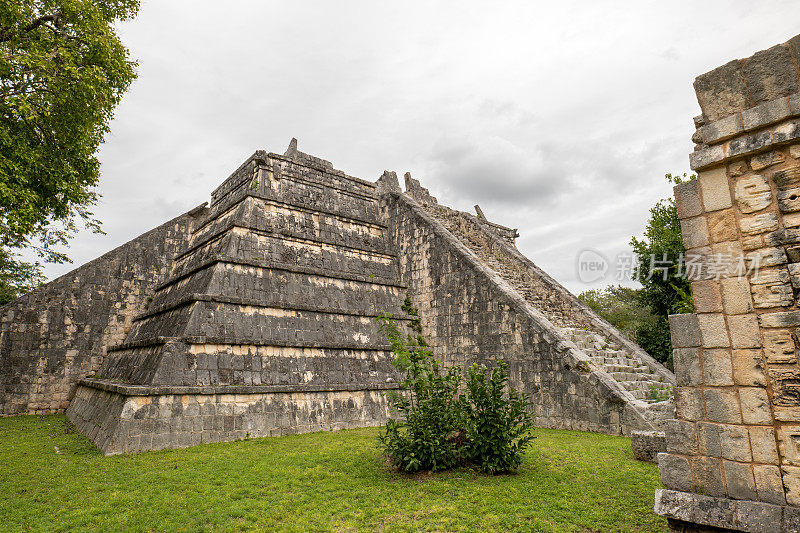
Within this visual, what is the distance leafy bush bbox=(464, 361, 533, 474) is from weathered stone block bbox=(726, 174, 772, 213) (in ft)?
13.1

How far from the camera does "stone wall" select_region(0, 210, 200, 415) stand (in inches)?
521

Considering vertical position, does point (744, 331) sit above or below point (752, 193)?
below

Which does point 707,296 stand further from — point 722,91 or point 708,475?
point 722,91

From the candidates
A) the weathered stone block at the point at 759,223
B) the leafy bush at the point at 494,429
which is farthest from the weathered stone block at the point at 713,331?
the leafy bush at the point at 494,429

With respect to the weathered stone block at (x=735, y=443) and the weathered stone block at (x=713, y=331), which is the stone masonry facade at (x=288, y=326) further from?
the weathered stone block at (x=713, y=331)

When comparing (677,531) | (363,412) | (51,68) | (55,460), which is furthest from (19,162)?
(677,531)

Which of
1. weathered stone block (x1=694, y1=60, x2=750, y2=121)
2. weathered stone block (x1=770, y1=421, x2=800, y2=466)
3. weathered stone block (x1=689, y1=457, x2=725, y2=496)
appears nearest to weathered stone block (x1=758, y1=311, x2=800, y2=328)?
weathered stone block (x1=770, y1=421, x2=800, y2=466)

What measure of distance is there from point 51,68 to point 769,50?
38.3 feet

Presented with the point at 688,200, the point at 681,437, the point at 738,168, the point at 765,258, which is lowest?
the point at 681,437

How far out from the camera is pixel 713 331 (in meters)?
4.00

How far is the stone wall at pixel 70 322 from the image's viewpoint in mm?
13227

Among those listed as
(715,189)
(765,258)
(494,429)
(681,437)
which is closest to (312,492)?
(494,429)

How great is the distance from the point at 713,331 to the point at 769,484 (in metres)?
1.31

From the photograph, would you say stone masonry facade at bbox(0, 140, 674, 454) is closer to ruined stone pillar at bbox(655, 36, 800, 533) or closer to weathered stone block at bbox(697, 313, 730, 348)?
ruined stone pillar at bbox(655, 36, 800, 533)
